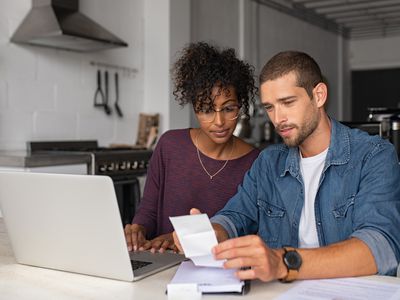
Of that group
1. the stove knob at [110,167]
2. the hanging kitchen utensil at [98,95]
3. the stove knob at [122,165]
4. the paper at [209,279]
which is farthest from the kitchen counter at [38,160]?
the paper at [209,279]

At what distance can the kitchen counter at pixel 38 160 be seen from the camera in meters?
2.79

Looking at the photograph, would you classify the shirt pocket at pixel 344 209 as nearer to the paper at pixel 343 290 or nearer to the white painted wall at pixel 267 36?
the paper at pixel 343 290

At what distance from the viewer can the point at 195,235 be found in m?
1.04

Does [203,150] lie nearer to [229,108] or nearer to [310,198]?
[229,108]

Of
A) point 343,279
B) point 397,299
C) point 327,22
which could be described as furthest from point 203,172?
point 327,22

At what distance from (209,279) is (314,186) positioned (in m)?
0.56

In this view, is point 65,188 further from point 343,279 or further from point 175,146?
point 175,146

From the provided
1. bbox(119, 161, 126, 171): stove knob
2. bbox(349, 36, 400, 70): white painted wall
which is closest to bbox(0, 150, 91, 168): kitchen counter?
bbox(119, 161, 126, 171): stove knob

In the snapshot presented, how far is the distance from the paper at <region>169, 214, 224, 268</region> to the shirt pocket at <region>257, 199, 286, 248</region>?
55 cm

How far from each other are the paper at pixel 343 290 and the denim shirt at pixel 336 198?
11 centimetres

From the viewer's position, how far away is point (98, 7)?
3.91 m

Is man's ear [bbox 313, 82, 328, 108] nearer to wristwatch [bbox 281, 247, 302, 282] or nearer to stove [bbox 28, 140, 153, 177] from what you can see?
wristwatch [bbox 281, 247, 302, 282]

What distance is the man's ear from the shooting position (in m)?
1.51

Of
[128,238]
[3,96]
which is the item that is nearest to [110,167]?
[3,96]
